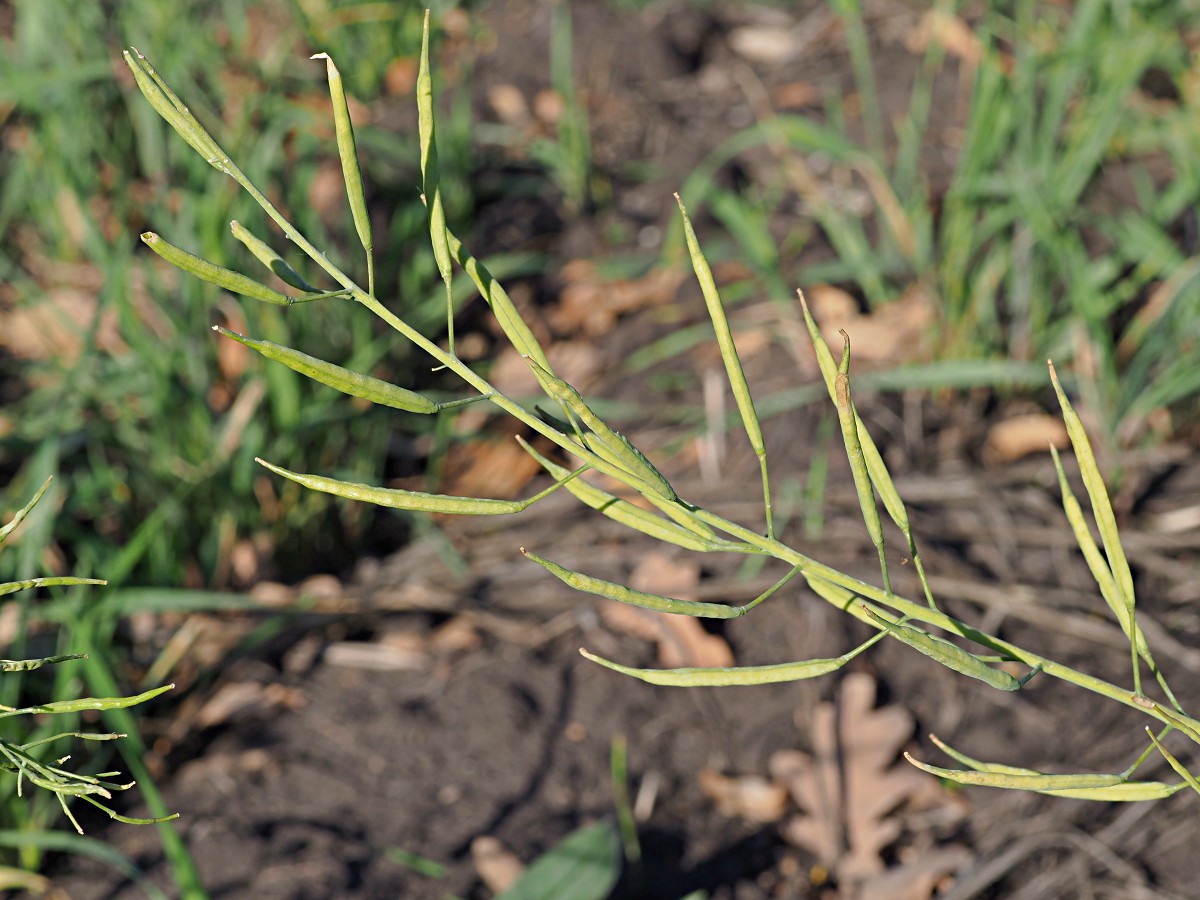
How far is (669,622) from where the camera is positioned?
5.71 ft

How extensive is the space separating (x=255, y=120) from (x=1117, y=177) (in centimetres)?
178

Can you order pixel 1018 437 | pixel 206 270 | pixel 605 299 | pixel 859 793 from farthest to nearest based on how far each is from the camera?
pixel 605 299 → pixel 1018 437 → pixel 859 793 → pixel 206 270

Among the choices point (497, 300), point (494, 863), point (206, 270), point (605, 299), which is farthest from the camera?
point (605, 299)

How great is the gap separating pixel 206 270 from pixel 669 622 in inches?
48.8

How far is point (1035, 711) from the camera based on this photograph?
1.61 m

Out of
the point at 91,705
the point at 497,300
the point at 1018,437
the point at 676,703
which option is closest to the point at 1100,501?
the point at 497,300

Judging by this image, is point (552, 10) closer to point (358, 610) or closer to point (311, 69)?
point (311, 69)

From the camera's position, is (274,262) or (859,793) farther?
(859,793)

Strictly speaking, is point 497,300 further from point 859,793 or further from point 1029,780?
point 859,793

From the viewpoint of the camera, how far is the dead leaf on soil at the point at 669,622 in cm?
170

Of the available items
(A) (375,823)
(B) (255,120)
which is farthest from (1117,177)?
(A) (375,823)

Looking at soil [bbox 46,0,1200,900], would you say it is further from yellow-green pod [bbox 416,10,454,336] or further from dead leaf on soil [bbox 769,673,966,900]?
yellow-green pod [bbox 416,10,454,336]

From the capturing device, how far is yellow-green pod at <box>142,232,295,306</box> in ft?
1.86

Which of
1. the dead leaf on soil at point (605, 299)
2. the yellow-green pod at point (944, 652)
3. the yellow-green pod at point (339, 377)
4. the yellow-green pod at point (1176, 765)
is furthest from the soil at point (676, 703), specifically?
the yellow-green pod at point (339, 377)
